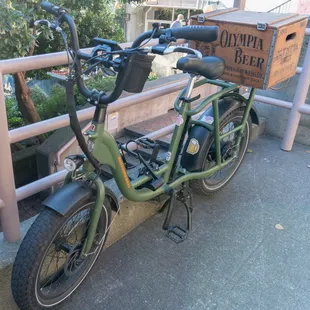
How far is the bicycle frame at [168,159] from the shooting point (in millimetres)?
1846

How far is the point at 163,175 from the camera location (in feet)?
7.86

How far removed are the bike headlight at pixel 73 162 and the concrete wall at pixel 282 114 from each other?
2.78 meters

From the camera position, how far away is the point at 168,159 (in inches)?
94.7

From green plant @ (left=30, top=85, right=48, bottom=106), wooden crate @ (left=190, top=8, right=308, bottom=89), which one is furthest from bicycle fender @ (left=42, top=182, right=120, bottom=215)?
green plant @ (left=30, top=85, right=48, bottom=106)

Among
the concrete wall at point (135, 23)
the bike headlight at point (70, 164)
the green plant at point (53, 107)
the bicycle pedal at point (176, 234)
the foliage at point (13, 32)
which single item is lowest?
the concrete wall at point (135, 23)

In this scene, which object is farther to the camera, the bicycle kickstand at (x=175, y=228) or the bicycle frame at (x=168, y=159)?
the bicycle kickstand at (x=175, y=228)

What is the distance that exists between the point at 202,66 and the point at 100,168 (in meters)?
0.89

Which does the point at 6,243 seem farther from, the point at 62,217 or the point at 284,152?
the point at 284,152

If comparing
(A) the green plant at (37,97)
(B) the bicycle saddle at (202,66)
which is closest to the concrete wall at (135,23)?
(A) the green plant at (37,97)

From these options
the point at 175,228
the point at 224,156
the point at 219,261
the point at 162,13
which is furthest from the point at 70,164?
the point at 162,13

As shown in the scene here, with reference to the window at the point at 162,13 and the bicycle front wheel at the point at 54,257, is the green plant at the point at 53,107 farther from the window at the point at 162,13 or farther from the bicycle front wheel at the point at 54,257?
the window at the point at 162,13

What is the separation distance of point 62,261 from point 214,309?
36.1 inches

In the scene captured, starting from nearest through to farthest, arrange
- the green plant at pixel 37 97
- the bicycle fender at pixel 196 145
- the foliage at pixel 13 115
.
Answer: the bicycle fender at pixel 196 145 < the foliage at pixel 13 115 < the green plant at pixel 37 97

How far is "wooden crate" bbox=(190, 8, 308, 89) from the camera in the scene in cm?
250
